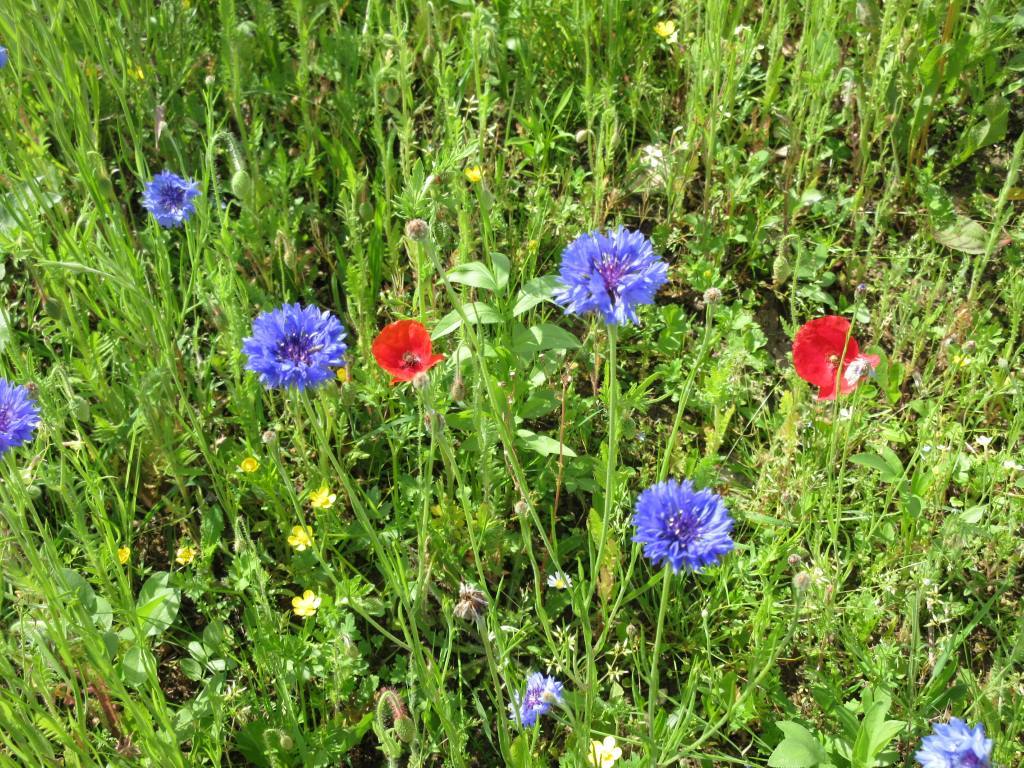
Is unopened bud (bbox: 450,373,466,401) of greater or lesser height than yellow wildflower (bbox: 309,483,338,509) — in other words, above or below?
above

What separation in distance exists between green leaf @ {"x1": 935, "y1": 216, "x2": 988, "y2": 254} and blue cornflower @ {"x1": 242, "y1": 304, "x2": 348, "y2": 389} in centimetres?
171

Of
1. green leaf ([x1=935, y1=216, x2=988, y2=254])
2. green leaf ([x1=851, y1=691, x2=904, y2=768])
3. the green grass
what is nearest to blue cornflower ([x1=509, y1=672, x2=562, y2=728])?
the green grass

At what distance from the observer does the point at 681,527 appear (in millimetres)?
1258

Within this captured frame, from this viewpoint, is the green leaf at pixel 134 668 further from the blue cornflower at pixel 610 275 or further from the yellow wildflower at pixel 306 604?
the blue cornflower at pixel 610 275

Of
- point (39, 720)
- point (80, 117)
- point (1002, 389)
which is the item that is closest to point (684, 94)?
point (1002, 389)

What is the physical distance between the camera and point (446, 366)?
1958 millimetres

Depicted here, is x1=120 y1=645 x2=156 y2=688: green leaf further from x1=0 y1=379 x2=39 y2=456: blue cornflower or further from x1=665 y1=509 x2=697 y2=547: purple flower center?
x1=665 y1=509 x2=697 y2=547: purple flower center

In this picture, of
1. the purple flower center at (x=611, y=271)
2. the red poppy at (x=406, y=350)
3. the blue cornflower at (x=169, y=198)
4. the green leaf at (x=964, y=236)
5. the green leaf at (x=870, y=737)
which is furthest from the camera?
the green leaf at (x=964, y=236)

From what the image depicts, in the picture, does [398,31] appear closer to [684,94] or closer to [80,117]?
[80,117]

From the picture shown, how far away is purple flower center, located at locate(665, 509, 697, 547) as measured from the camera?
125cm

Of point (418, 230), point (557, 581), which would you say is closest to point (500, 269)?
point (418, 230)

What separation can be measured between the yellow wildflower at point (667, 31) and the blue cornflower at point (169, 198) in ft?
4.64

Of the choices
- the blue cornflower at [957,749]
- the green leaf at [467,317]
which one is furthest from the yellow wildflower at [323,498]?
the blue cornflower at [957,749]

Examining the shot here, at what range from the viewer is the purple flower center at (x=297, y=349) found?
1.48 meters
